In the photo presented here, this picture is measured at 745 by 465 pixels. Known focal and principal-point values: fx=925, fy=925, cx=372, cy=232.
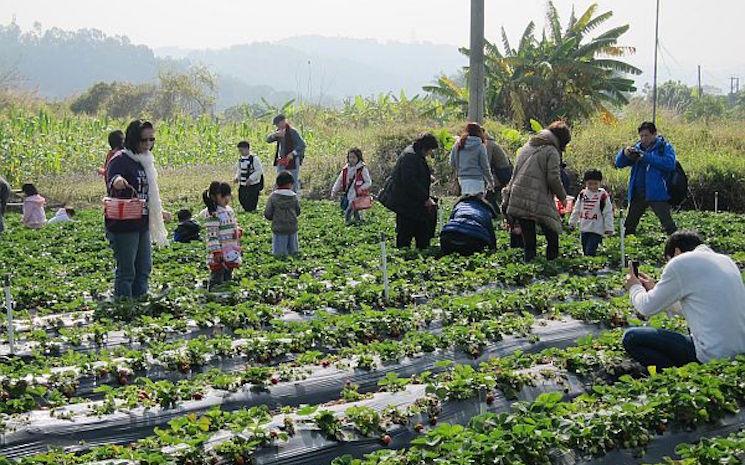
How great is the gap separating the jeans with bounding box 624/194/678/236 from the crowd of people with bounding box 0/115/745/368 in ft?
0.05

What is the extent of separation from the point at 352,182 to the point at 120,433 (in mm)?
10367

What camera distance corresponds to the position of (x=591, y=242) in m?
11.5

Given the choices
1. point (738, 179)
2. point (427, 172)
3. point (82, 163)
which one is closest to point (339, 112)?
point (82, 163)

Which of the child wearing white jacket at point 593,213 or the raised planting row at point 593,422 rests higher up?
the child wearing white jacket at point 593,213

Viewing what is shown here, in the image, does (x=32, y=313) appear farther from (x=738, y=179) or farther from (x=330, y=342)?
(x=738, y=179)

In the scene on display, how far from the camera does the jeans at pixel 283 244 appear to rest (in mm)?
12352

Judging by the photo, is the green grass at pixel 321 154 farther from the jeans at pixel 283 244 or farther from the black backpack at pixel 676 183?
the jeans at pixel 283 244

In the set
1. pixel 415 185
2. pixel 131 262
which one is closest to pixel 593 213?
pixel 415 185

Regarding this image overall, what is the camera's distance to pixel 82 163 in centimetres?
2591

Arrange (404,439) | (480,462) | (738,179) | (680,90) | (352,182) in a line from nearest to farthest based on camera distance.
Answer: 1. (480,462)
2. (404,439)
3. (352,182)
4. (738,179)
5. (680,90)

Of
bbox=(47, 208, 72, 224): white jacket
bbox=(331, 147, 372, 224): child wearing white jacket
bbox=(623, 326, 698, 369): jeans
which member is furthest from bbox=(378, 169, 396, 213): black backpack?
bbox=(47, 208, 72, 224): white jacket

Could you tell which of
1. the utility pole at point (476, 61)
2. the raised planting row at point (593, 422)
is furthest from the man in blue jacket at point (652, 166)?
the utility pole at point (476, 61)

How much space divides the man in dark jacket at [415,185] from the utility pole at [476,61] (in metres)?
7.36

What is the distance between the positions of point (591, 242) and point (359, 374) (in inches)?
226
